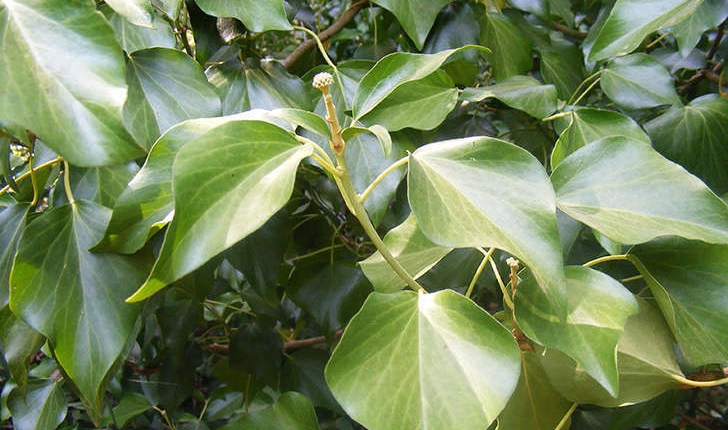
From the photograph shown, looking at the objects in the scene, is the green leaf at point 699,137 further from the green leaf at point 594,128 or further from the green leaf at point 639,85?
the green leaf at point 594,128

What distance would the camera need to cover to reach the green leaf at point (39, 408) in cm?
72

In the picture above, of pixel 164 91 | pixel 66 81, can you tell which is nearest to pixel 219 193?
pixel 66 81

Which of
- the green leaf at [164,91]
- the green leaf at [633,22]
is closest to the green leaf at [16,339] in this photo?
the green leaf at [164,91]

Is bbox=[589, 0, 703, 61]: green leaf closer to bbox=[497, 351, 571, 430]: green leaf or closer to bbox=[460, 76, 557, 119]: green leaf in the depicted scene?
bbox=[460, 76, 557, 119]: green leaf

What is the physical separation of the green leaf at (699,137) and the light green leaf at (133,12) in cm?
51

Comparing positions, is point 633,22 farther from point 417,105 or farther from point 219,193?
point 219,193

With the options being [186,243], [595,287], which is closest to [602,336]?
[595,287]

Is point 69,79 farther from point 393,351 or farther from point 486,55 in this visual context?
point 486,55

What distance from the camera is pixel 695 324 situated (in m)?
0.38

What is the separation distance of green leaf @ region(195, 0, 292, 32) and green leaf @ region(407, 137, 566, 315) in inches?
8.3

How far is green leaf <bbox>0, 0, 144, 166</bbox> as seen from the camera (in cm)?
30

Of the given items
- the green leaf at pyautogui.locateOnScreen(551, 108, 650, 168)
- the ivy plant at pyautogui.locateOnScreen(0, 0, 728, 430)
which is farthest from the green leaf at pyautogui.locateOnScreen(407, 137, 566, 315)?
the green leaf at pyautogui.locateOnScreen(551, 108, 650, 168)

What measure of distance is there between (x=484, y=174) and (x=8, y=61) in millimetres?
262

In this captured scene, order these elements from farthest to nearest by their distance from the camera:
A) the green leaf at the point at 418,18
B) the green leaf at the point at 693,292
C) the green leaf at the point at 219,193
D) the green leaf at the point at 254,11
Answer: the green leaf at the point at 418,18 < the green leaf at the point at 254,11 < the green leaf at the point at 693,292 < the green leaf at the point at 219,193
